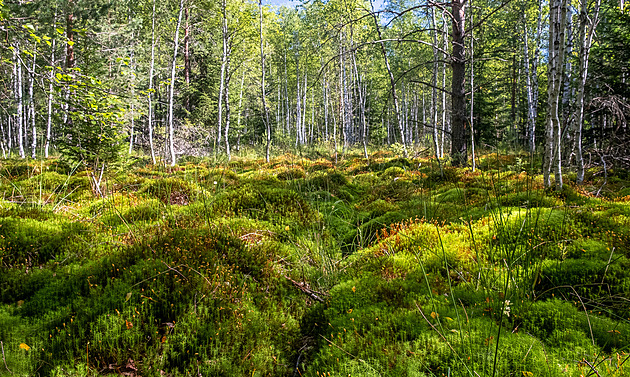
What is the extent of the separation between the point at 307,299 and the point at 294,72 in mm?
31631

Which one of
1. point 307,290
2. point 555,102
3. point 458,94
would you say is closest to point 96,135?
point 307,290

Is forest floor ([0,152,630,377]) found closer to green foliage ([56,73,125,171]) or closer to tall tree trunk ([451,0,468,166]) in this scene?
green foliage ([56,73,125,171])

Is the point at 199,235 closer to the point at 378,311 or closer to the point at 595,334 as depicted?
the point at 378,311

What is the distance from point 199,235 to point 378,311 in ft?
6.96

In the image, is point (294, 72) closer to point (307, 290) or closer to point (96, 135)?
point (96, 135)

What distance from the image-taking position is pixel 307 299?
9.52ft

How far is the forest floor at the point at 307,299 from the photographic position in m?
1.89

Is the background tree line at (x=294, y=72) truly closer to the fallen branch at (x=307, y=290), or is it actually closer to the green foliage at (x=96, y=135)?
the green foliage at (x=96, y=135)

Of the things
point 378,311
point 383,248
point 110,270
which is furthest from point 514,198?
point 110,270

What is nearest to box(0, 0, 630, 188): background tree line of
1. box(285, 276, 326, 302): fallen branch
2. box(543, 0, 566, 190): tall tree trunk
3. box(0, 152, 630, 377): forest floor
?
box(543, 0, 566, 190): tall tree trunk

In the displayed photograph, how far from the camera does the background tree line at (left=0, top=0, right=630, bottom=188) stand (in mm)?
4977

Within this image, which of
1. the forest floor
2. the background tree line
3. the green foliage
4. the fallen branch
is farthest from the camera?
the green foliage

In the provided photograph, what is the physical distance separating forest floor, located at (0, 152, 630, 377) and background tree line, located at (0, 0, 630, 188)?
3.69ft

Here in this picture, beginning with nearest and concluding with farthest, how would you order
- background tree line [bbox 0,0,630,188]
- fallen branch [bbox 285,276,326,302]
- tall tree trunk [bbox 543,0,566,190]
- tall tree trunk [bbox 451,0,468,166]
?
fallen branch [bbox 285,276,326,302]
tall tree trunk [bbox 543,0,566,190]
background tree line [bbox 0,0,630,188]
tall tree trunk [bbox 451,0,468,166]
